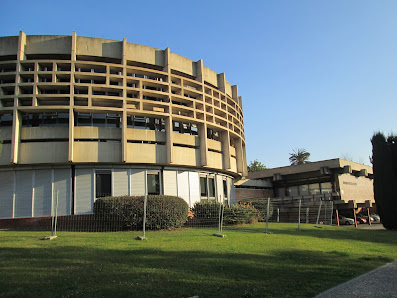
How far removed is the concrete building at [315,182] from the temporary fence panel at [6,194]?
786 inches

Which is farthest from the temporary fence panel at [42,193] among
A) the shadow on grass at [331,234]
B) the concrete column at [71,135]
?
the shadow on grass at [331,234]

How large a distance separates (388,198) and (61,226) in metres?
19.5

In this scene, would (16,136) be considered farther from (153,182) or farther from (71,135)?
(153,182)

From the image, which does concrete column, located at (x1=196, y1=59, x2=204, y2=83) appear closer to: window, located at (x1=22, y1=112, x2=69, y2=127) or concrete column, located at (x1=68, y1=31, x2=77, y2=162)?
concrete column, located at (x1=68, y1=31, x2=77, y2=162)

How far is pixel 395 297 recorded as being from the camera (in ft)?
19.3

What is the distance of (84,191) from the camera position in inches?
716

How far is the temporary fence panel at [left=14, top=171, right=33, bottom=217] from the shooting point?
17281 mm

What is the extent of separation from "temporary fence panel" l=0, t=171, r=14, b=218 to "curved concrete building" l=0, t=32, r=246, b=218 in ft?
0.17

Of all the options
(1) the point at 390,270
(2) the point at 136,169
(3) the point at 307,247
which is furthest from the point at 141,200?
(1) the point at 390,270

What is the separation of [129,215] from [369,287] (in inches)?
418

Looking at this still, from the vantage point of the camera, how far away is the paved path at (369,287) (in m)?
6.01

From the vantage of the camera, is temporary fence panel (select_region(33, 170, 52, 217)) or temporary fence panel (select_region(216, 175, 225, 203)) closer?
temporary fence panel (select_region(33, 170, 52, 217))

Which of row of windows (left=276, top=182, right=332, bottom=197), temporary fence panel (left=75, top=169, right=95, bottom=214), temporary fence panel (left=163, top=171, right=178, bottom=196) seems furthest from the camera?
row of windows (left=276, top=182, right=332, bottom=197)

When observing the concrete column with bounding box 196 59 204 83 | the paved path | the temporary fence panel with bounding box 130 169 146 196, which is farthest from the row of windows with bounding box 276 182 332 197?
the paved path
